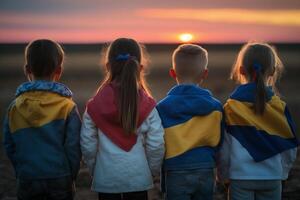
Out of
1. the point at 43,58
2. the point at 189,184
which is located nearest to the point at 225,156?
the point at 189,184

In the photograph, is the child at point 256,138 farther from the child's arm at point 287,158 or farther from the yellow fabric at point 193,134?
the yellow fabric at point 193,134

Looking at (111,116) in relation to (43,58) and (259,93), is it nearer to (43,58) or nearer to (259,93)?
(43,58)

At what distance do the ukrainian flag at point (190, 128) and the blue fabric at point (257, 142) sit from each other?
0.15m

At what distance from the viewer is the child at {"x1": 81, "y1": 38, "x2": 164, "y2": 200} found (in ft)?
11.8

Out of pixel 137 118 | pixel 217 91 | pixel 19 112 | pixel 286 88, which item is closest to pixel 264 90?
pixel 137 118

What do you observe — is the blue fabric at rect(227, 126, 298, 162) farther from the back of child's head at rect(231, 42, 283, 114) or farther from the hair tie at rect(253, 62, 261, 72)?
the hair tie at rect(253, 62, 261, 72)

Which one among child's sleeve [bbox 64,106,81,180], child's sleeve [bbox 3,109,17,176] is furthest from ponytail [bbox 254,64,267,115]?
child's sleeve [bbox 3,109,17,176]

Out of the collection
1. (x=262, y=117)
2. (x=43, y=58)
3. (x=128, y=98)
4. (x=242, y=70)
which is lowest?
(x=262, y=117)

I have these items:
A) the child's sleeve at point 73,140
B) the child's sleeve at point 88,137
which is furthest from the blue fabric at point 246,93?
the child's sleeve at point 73,140

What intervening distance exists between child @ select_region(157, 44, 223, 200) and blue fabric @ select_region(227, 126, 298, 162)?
5.6 inches

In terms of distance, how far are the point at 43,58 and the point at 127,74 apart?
0.60 metres

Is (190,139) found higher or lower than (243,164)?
higher

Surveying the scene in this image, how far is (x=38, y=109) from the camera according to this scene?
12.0 ft

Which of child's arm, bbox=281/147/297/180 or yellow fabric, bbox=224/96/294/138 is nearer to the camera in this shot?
yellow fabric, bbox=224/96/294/138
